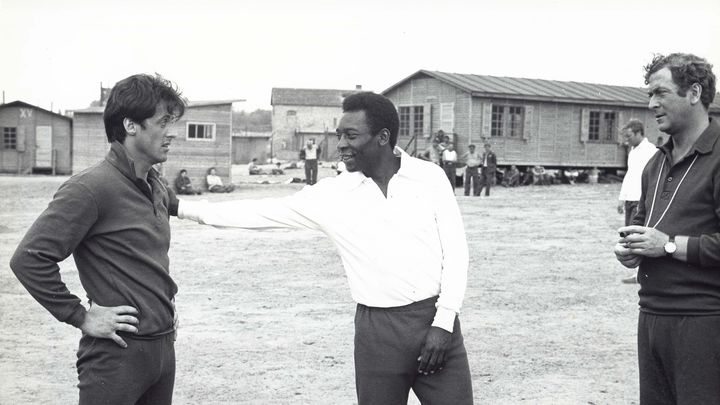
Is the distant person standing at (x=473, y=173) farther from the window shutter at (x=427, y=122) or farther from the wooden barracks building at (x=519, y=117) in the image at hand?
the window shutter at (x=427, y=122)

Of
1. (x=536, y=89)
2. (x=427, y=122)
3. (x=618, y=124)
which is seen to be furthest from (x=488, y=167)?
(x=618, y=124)

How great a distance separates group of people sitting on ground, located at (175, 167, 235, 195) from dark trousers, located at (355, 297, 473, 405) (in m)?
22.8

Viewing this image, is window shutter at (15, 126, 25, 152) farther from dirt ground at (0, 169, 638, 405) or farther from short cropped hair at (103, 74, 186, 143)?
short cropped hair at (103, 74, 186, 143)

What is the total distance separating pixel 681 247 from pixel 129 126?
2371mm

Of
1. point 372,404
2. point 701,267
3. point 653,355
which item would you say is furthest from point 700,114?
point 372,404

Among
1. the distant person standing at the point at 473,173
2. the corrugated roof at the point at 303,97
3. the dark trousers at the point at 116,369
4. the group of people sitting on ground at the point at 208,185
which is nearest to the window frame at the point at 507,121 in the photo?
the distant person standing at the point at 473,173

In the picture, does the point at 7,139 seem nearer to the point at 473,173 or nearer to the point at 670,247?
the point at 473,173

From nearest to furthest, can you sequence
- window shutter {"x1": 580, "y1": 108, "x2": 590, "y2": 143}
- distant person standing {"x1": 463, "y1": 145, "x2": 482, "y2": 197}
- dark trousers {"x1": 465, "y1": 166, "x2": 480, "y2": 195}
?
distant person standing {"x1": 463, "y1": 145, "x2": 482, "y2": 197} → dark trousers {"x1": 465, "y1": 166, "x2": 480, "y2": 195} → window shutter {"x1": 580, "y1": 108, "x2": 590, "y2": 143}

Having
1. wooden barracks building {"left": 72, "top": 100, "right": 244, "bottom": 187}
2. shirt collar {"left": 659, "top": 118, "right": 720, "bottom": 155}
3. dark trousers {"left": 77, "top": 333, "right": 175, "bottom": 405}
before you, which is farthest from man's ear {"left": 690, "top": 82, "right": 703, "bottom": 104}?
wooden barracks building {"left": 72, "top": 100, "right": 244, "bottom": 187}

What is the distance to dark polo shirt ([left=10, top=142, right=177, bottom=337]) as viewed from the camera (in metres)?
3.03

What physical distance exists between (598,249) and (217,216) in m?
10.9

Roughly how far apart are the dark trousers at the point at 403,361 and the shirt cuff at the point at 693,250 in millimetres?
1048

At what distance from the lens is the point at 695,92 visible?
147 inches

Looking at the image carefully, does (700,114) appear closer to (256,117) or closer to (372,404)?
(372,404)
